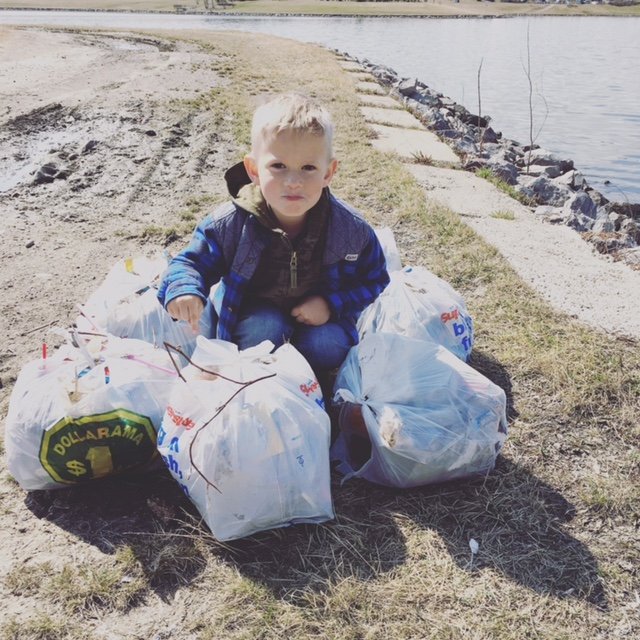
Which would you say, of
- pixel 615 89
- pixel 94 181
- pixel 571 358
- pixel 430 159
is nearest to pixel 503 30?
pixel 615 89

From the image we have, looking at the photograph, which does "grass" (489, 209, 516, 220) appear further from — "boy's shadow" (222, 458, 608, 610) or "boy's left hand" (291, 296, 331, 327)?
"boy's shadow" (222, 458, 608, 610)

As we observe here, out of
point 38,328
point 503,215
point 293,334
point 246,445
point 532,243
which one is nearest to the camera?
point 246,445

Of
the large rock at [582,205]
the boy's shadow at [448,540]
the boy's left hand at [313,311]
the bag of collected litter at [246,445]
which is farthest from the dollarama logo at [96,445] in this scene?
the large rock at [582,205]

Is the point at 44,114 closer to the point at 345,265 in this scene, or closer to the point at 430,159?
the point at 430,159

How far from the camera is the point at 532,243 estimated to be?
4.86 metres

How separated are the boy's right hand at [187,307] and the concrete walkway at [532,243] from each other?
2.19 m

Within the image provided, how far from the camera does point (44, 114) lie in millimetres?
8297

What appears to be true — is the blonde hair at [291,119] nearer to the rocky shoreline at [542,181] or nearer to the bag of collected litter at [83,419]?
the bag of collected litter at [83,419]

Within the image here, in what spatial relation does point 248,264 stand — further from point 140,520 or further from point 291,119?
point 140,520

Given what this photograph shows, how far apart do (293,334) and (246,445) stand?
0.81m

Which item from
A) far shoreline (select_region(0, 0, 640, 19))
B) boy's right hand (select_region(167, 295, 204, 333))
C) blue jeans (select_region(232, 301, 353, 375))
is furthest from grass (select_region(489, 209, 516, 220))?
far shoreline (select_region(0, 0, 640, 19))

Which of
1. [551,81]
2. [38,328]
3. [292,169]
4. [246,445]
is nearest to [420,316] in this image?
[292,169]

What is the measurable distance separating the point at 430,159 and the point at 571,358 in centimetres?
431

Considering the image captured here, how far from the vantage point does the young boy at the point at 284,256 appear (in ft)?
7.79
